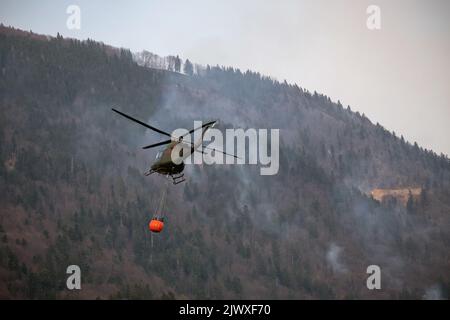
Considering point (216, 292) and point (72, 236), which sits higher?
point (72, 236)

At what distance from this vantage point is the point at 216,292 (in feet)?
628

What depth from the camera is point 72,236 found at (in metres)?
193
